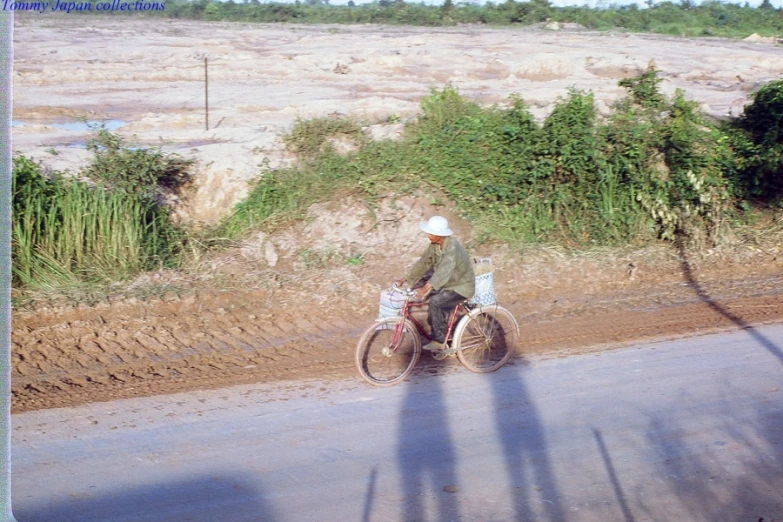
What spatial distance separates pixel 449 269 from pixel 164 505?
3.70 metres

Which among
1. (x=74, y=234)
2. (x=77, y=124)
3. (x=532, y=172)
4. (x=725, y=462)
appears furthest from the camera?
(x=77, y=124)

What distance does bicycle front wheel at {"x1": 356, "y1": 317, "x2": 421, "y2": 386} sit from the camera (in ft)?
27.3

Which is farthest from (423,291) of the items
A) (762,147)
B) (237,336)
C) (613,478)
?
(762,147)

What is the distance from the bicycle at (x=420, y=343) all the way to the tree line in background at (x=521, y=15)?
4908cm

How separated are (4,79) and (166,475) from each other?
3130mm

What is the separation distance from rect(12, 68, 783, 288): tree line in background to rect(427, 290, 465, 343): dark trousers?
3.93 metres

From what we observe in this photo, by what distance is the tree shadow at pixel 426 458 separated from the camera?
5.86 m

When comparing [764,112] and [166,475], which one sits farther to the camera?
[764,112]

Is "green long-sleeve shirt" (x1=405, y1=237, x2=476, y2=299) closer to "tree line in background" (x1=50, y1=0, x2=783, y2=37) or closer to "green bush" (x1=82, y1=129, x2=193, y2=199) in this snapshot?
"green bush" (x1=82, y1=129, x2=193, y2=199)

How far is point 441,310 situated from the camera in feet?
28.3

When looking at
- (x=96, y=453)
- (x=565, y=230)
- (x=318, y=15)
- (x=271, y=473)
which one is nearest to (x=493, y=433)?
(x=271, y=473)

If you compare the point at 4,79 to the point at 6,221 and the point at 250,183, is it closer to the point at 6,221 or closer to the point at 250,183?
the point at 6,221

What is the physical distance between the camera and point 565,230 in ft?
42.7

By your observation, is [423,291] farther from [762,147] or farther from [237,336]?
[762,147]
